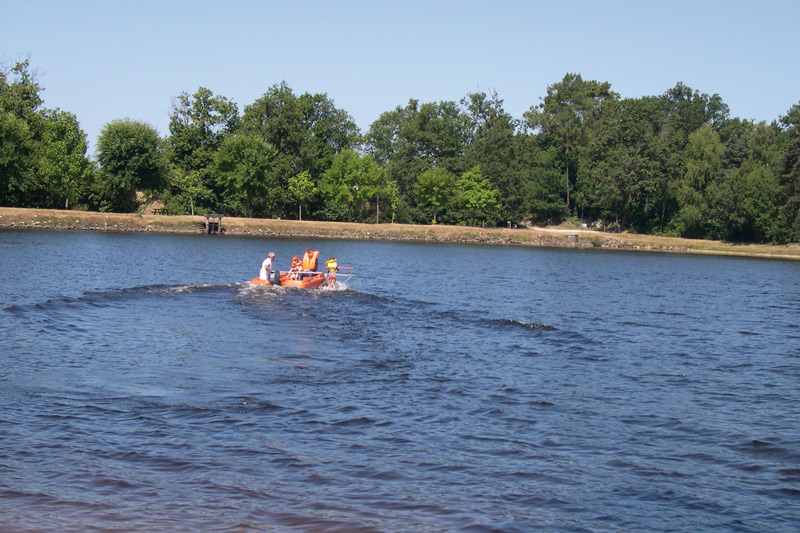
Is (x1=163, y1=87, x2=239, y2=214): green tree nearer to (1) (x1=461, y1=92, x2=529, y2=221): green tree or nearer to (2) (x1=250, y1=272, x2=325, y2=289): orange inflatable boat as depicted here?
(1) (x1=461, y1=92, x2=529, y2=221): green tree

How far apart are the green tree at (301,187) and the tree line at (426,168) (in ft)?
0.71

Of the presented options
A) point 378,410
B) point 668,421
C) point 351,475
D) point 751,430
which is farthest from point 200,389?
point 751,430

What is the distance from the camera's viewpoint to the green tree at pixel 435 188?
105 meters

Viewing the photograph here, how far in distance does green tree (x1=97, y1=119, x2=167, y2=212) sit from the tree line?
0.19 metres

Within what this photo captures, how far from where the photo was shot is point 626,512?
32.4 ft

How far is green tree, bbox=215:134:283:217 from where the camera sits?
9169 centimetres

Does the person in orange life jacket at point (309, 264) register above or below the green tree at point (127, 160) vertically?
below

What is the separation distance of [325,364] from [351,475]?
7708mm

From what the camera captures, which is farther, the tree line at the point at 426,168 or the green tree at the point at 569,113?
the green tree at the point at 569,113

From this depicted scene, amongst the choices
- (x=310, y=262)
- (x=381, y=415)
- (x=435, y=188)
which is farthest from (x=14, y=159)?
(x=381, y=415)

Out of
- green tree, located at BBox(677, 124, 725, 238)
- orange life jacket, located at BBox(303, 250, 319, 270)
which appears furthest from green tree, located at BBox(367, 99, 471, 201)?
orange life jacket, located at BBox(303, 250, 319, 270)

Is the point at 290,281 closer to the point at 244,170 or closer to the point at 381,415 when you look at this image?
the point at 381,415

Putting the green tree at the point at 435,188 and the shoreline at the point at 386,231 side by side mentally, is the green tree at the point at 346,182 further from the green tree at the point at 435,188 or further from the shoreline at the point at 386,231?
the green tree at the point at 435,188

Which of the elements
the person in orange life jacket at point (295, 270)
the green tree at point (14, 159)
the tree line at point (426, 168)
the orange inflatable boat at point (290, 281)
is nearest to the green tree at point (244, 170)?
the tree line at point (426, 168)
